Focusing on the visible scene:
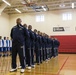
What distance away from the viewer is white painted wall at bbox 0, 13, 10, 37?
24428mm

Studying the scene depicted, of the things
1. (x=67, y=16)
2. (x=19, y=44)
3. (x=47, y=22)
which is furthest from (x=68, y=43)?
(x=19, y=44)

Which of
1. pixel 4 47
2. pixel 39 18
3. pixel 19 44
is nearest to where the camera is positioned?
pixel 19 44

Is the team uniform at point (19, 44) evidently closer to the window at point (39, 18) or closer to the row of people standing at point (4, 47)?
the row of people standing at point (4, 47)

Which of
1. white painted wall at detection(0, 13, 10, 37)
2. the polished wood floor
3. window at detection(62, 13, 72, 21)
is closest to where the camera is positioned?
the polished wood floor

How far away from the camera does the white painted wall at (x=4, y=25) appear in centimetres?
2443

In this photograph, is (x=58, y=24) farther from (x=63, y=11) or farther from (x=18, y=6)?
(x=18, y=6)

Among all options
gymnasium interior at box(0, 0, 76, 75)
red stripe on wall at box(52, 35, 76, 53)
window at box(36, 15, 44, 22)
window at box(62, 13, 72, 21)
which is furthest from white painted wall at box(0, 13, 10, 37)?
window at box(62, 13, 72, 21)

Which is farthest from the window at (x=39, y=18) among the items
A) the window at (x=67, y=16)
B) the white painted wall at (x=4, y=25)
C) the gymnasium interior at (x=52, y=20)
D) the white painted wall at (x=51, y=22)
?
the white painted wall at (x=4, y=25)

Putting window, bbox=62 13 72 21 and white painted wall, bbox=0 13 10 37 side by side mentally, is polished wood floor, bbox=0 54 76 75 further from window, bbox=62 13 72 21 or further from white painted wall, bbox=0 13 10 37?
window, bbox=62 13 72 21

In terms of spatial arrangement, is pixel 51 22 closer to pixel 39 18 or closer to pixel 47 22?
pixel 47 22

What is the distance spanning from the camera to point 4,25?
2534cm

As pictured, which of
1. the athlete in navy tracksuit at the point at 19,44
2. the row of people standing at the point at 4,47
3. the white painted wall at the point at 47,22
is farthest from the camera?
the white painted wall at the point at 47,22

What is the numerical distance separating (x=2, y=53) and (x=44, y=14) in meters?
13.0

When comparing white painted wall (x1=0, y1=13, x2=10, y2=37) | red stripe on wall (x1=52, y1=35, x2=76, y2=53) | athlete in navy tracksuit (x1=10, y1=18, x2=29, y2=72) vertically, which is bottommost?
red stripe on wall (x1=52, y1=35, x2=76, y2=53)
